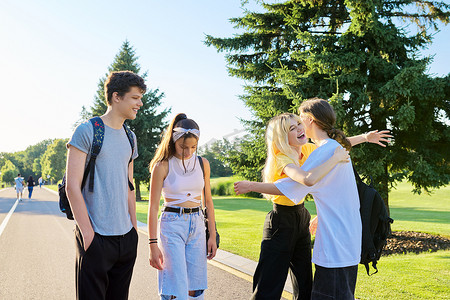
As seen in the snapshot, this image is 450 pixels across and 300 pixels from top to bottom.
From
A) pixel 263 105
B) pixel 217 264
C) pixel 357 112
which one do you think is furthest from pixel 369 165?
pixel 217 264

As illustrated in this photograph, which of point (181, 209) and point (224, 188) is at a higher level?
point (181, 209)

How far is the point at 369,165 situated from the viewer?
8.42 metres

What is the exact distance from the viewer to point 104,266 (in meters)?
2.30

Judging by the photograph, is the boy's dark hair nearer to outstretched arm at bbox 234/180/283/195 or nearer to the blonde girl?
outstretched arm at bbox 234/180/283/195

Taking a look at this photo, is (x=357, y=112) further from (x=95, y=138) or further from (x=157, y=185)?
(x=95, y=138)

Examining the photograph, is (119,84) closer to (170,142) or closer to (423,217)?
(170,142)

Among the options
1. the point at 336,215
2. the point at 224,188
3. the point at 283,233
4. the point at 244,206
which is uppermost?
the point at 336,215

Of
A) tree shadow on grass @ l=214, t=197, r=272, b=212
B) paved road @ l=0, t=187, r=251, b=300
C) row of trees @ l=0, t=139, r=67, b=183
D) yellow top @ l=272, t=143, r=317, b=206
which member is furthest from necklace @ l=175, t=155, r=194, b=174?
row of trees @ l=0, t=139, r=67, b=183

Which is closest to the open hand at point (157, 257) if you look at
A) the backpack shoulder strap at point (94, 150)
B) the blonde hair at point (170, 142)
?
the blonde hair at point (170, 142)

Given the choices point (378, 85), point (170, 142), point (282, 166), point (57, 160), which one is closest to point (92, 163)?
point (170, 142)

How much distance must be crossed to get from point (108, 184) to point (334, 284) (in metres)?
1.60

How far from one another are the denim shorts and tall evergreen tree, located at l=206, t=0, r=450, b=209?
20.2 feet

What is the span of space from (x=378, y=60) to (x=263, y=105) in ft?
10.6

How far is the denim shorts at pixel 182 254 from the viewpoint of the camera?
2.71m
